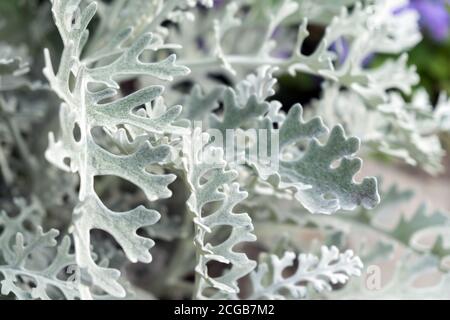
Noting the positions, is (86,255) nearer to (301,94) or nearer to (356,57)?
(356,57)

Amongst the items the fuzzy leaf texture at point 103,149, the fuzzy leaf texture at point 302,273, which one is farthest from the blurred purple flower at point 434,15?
the fuzzy leaf texture at point 103,149

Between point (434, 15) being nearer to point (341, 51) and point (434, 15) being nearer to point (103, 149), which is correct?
point (341, 51)

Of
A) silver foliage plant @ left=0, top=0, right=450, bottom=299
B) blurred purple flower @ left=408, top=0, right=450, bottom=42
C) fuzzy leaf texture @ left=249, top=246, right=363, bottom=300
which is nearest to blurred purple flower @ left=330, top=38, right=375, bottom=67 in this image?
silver foliage plant @ left=0, top=0, right=450, bottom=299

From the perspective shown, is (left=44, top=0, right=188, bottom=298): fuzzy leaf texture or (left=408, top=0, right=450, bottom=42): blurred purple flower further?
(left=408, top=0, right=450, bottom=42): blurred purple flower

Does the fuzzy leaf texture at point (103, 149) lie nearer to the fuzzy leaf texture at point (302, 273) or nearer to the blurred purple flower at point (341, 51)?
the fuzzy leaf texture at point (302, 273)

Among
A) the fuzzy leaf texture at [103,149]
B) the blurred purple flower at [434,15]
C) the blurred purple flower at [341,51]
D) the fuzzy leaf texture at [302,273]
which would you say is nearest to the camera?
the fuzzy leaf texture at [103,149]

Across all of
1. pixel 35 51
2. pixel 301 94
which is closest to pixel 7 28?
pixel 35 51

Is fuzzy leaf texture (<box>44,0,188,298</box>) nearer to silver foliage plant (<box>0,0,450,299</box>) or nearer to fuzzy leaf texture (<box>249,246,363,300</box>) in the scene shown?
silver foliage plant (<box>0,0,450,299</box>)
